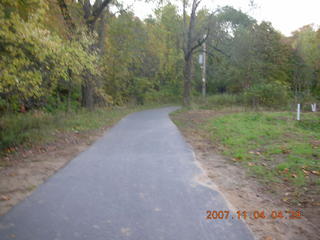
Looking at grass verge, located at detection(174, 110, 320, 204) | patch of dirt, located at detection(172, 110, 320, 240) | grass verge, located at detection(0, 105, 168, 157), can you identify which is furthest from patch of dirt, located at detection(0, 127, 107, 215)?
grass verge, located at detection(174, 110, 320, 204)

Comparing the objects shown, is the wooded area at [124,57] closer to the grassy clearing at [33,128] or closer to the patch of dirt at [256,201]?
the grassy clearing at [33,128]

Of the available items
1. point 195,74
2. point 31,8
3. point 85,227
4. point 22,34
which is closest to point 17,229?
point 85,227

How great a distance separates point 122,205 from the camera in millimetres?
4332

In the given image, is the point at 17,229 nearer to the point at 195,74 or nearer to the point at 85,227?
the point at 85,227

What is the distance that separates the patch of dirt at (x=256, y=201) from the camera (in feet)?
11.8

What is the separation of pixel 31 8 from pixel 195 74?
38.5 m

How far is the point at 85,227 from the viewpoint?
12.0ft

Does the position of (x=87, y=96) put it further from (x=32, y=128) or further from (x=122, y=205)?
(x=122, y=205)

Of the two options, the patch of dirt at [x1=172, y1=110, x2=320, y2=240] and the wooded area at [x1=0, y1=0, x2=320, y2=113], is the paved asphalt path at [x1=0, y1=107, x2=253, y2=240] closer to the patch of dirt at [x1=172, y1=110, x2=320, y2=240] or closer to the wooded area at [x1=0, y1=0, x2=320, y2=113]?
the patch of dirt at [x1=172, y1=110, x2=320, y2=240]

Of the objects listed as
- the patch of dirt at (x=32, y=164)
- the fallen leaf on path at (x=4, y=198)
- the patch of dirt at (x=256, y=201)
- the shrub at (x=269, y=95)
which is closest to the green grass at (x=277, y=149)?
the patch of dirt at (x=256, y=201)

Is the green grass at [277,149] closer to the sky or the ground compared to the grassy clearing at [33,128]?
closer to the ground

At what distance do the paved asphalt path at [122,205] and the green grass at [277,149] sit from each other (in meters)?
1.50

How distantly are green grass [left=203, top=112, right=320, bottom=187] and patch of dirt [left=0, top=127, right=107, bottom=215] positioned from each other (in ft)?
14.3

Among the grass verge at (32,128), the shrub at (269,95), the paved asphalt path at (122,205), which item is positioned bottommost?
the paved asphalt path at (122,205)
